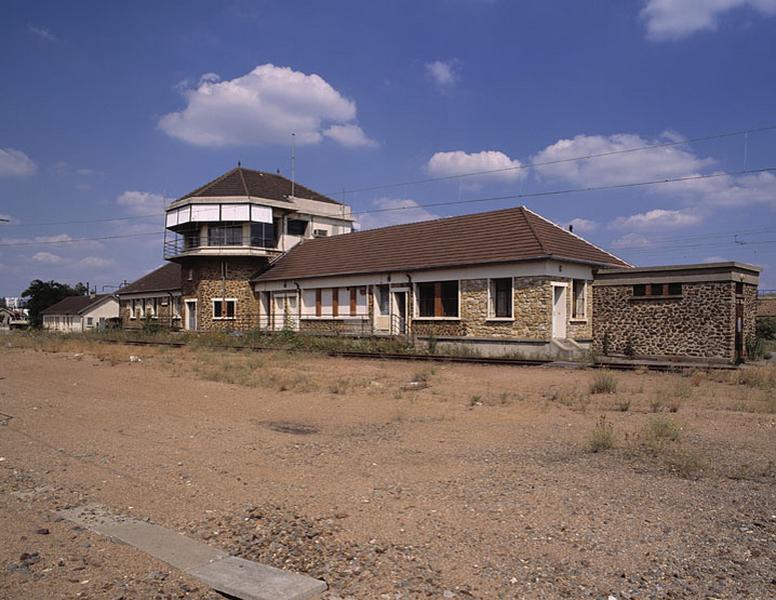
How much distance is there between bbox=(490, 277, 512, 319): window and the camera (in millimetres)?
26656

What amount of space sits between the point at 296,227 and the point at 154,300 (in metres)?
16.1

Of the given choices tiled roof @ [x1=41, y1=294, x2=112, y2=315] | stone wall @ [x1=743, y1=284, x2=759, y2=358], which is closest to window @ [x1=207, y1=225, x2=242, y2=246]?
stone wall @ [x1=743, y1=284, x2=759, y2=358]

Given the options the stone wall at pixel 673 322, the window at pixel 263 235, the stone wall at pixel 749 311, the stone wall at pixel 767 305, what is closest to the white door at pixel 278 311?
the window at pixel 263 235

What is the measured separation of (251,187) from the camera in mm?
42094

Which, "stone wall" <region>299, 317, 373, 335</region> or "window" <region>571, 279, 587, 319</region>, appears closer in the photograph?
"window" <region>571, 279, 587, 319</region>

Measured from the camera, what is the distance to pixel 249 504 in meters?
6.34

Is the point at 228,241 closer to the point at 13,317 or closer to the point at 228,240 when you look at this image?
the point at 228,240

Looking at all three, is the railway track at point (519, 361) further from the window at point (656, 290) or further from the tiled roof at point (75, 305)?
the tiled roof at point (75, 305)

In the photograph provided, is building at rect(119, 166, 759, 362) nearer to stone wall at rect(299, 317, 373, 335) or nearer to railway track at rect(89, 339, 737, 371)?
stone wall at rect(299, 317, 373, 335)

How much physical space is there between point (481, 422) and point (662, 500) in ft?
15.3

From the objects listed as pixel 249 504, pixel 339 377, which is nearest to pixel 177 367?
Result: pixel 339 377

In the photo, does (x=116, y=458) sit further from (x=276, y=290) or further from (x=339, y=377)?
(x=276, y=290)

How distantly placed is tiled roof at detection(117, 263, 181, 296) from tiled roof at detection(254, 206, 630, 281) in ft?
50.2

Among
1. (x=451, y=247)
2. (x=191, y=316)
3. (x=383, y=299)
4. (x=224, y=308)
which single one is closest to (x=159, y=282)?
(x=191, y=316)
